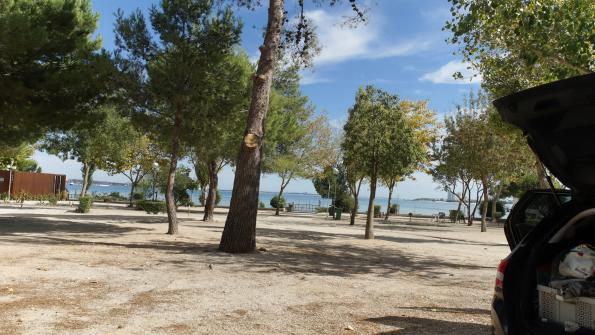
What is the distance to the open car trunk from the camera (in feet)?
9.57

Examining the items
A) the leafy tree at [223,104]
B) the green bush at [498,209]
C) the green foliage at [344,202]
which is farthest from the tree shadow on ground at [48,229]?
the green bush at [498,209]

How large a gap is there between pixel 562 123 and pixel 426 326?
9.48ft

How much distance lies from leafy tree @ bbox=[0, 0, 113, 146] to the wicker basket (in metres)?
13.5

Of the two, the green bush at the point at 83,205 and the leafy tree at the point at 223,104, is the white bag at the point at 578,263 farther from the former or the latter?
the green bush at the point at 83,205

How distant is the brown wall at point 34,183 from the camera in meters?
38.3

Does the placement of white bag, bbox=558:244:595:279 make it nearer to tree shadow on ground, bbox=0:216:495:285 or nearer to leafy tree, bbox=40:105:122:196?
tree shadow on ground, bbox=0:216:495:285

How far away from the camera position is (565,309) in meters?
3.01

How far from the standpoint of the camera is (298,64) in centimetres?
1449

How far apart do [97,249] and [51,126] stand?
6180mm

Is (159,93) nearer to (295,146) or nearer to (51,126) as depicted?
(51,126)

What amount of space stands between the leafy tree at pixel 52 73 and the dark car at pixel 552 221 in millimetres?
13056

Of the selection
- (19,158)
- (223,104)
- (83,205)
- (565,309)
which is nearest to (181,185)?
(19,158)

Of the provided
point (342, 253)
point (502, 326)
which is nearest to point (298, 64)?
point (342, 253)

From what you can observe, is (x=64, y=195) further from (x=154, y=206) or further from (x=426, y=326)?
(x=426, y=326)
